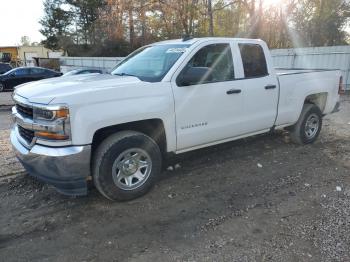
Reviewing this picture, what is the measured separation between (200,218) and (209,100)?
162 cm

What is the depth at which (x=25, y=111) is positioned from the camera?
3850 millimetres

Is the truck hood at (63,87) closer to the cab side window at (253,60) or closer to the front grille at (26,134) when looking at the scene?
the front grille at (26,134)

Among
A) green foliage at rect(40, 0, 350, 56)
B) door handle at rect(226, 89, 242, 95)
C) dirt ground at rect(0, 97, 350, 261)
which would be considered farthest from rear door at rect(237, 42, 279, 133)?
green foliage at rect(40, 0, 350, 56)

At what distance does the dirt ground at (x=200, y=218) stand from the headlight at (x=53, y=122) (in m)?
0.97

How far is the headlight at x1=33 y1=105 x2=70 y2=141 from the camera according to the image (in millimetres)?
3414

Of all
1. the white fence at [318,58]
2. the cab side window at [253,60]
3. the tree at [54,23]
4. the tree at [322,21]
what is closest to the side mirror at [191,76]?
the cab side window at [253,60]

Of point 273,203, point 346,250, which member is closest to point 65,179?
point 273,203

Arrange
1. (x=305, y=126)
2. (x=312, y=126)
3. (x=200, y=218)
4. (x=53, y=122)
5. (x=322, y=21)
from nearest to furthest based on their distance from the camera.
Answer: (x=53, y=122)
(x=200, y=218)
(x=305, y=126)
(x=312, y=126)
(x=322, y=21)

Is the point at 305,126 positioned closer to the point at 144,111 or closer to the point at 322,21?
the point at 144,111

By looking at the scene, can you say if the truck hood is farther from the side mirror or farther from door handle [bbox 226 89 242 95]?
door handle [bbox 226 89 242 95]

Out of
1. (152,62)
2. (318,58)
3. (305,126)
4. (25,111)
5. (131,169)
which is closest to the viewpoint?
(25,111)

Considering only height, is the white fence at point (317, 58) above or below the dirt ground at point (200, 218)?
above

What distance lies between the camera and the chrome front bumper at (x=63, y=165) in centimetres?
348

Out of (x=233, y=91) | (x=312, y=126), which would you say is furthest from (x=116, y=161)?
(x=312, y=126)
